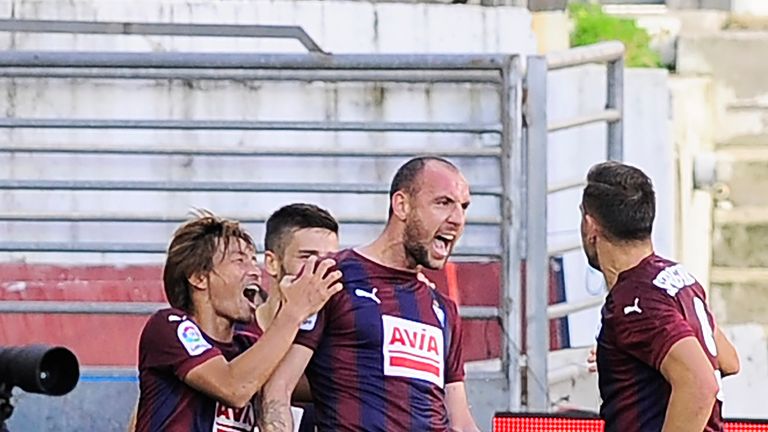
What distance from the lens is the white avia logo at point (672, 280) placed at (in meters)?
4.98

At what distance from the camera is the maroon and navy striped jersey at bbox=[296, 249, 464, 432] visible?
508 cm

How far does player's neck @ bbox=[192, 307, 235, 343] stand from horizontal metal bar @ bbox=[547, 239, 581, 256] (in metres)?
3.17

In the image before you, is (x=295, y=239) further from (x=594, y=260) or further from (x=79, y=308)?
(x=79, y=308)

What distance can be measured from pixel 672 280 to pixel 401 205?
89 centimetres

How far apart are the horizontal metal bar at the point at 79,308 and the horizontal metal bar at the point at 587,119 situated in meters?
2.17

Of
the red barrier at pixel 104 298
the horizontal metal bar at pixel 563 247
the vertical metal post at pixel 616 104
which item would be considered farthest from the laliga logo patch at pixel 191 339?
the vertical metal post at pixel 616 104

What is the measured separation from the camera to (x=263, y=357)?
16.4 feet

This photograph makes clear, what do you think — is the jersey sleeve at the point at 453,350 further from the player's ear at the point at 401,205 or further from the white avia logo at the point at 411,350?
the player's ear at the point at 401,205

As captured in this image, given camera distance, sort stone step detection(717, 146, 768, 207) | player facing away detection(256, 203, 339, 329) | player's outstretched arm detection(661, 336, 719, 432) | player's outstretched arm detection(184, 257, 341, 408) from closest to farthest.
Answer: player's outstretched arm detection(661, 336, 719, 432) → player's outstretched arm detection(184, 257, 341, 408) → player facing away detection(256, 203, 339, 329) → stone step detection(717, 146, 768, 207)

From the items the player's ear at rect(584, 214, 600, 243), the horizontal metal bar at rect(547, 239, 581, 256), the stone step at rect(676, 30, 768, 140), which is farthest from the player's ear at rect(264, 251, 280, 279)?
the stone step at rect(676, 30, 768, 140)

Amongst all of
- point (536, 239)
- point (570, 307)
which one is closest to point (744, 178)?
point (570, 307)

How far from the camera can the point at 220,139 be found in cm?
838

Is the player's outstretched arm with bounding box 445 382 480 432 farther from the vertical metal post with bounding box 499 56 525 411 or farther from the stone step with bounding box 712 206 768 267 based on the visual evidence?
the stone step with bounding box 712 206 768 267

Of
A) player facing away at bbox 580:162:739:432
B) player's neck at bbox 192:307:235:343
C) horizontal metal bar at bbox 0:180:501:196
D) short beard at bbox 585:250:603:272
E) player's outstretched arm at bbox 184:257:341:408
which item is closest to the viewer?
player facing away at bbox 580:162:739:432
